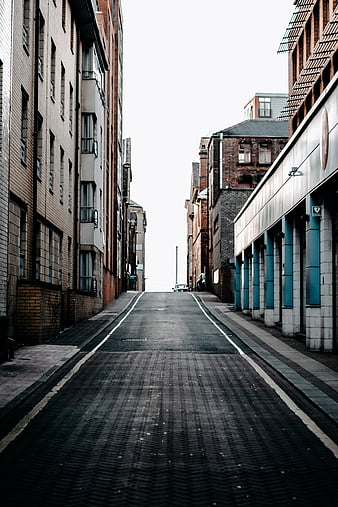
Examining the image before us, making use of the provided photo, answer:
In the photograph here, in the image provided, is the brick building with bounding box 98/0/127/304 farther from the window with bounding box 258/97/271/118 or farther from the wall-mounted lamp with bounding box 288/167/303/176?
the window with bounding box 258/97/271/118

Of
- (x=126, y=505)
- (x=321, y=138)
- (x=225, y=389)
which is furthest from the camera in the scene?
(x=321, y=138)

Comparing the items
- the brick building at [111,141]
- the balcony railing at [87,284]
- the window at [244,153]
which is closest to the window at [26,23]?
the balcony railing at [87,284]

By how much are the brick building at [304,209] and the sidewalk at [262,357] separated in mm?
1153

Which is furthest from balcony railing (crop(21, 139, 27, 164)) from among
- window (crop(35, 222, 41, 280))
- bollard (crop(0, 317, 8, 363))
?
bollard (crop(0, 317, 8, 363))

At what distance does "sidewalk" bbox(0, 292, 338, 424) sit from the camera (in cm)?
1227

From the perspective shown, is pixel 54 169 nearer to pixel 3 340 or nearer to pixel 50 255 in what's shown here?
pixel 50 255

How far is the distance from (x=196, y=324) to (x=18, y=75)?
14.3 m

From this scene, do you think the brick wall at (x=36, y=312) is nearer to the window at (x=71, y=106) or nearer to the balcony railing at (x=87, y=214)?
the window at (x=71, y=106)

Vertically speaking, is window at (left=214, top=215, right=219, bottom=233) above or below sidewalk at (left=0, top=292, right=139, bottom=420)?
above

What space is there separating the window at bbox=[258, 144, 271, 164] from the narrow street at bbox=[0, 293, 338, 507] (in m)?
52.4

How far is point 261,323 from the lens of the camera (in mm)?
33844

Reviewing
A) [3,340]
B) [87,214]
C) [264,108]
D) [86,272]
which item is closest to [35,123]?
[3,340]

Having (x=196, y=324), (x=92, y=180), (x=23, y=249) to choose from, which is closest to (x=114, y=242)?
(x=92, y=180)

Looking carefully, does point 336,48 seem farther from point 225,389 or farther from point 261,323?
point 225,389
